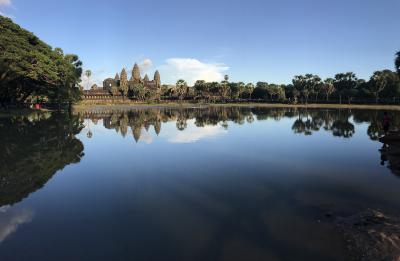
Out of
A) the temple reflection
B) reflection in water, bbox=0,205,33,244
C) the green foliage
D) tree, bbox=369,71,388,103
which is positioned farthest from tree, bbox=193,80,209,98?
reflection in water, bbox=0,205,33,244

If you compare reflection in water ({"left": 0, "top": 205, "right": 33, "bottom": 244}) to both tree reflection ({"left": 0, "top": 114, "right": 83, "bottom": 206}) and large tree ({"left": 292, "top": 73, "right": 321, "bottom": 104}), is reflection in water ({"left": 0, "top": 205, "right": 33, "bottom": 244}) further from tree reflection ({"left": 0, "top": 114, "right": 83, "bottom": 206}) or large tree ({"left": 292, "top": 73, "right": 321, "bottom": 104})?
large tree ({"left": 292, "top": 73, "right": 321, "bottom": 104})

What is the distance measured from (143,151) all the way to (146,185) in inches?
359

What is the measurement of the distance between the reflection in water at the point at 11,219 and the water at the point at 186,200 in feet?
0.10

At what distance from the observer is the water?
8062mm

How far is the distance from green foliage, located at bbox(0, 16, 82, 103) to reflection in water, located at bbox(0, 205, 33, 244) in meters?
46.4

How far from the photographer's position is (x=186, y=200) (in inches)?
467

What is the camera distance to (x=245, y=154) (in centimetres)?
2145

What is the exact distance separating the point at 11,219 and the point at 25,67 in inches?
1987

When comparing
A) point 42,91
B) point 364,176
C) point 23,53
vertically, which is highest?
point 23,53

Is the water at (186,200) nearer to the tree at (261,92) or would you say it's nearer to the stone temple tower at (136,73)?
the tree at (261,92)

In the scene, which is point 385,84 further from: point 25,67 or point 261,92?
point 25,67

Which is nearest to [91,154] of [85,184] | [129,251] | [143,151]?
[143,151]

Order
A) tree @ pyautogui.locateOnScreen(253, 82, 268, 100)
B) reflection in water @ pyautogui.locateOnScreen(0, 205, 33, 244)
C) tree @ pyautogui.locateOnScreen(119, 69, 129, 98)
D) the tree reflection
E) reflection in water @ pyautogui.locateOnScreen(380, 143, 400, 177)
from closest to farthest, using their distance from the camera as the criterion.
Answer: reflection in water @ pyautogui.locateOnScreen(0, 205, 33, 244) < the tree reflection < reflection in water @ pyautogui.locateOnScreen(380, 143, 400, 177) < tree @ pyautogui.locateOnScreen(119, 69, 129, 98) < tree @ pyautogui.locateOnScreen(253, 82, 268, 100)

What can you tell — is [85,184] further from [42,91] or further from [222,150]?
[42,91]
